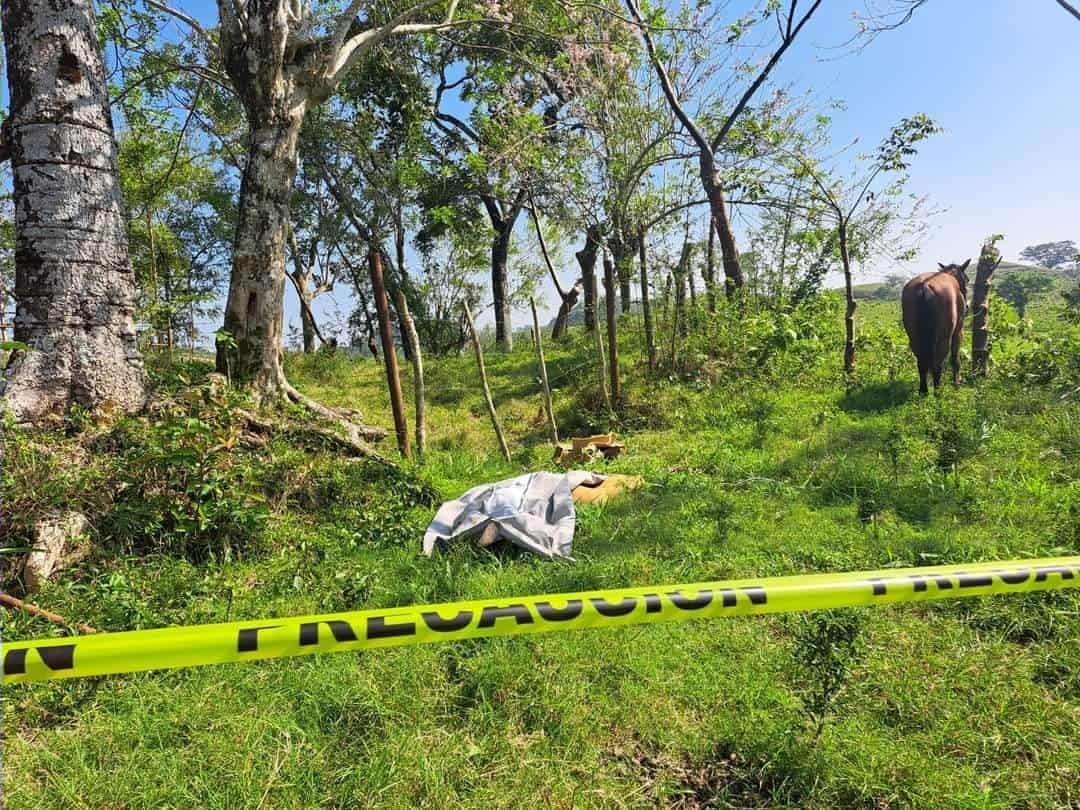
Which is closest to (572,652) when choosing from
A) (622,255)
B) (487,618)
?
(487,618)

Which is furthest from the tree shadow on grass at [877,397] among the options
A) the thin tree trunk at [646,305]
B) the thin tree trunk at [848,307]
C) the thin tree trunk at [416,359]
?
the thin tree trunk at [416,359]

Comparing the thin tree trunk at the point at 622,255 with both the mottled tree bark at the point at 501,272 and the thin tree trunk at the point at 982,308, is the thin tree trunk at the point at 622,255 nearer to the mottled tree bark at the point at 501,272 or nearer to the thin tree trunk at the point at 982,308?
the thin tree trunk at the point at 982,308

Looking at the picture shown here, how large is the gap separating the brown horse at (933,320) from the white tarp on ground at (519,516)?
5408 millimetres

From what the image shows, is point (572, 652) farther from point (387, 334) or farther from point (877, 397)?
point (877, 397)

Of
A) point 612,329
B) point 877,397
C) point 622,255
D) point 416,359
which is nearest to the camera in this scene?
point 416,359

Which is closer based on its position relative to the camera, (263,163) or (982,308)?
(263,163)

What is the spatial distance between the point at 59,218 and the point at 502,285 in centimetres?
1483

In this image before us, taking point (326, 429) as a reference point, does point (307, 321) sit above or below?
above

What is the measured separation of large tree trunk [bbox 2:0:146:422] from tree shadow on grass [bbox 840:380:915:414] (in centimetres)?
708

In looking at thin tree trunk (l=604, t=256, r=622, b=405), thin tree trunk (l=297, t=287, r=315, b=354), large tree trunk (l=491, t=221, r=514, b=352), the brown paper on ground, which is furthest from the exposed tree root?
thin tree trunk (l=297, t=287, r=315, b=354)

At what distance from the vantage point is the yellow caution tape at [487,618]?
4.22 ft

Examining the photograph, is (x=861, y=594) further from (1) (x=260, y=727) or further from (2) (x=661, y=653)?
(1) (x=260, y=727)

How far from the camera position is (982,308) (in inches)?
294

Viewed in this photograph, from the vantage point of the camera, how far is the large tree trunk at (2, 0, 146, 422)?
341 centimetres
